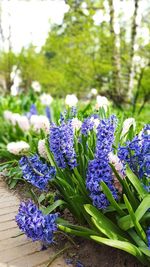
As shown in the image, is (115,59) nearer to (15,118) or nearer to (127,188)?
(15,118)

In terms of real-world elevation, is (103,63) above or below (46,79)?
below

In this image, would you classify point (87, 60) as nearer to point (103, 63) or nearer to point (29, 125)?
point (103, 63)

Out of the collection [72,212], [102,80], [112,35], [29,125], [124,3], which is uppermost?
[124,3]

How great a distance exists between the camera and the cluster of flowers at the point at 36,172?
81.7 inches

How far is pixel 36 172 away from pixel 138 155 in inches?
24.8

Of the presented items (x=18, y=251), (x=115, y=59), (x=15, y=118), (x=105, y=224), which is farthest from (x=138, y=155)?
(x=115, y=59)

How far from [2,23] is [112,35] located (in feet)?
12.1

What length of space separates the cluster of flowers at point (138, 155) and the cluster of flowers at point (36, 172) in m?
0.48

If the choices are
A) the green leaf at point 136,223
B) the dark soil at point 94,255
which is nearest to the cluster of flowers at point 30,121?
the dark soil at point 94,255

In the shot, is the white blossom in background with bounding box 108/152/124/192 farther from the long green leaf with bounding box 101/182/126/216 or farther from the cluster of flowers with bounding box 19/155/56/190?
the cluster of flowers with bounding box 19/155/56/190

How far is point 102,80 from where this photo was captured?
8.14 meters

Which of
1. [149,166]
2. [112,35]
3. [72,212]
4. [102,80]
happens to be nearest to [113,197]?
[149,166]

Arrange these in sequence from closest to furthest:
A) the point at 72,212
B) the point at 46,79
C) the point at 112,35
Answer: the point at 72,212 < the point at 112,35 < the point at 46,79

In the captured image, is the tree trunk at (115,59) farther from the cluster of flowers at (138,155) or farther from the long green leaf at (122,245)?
the long green leaf at (122,245)
